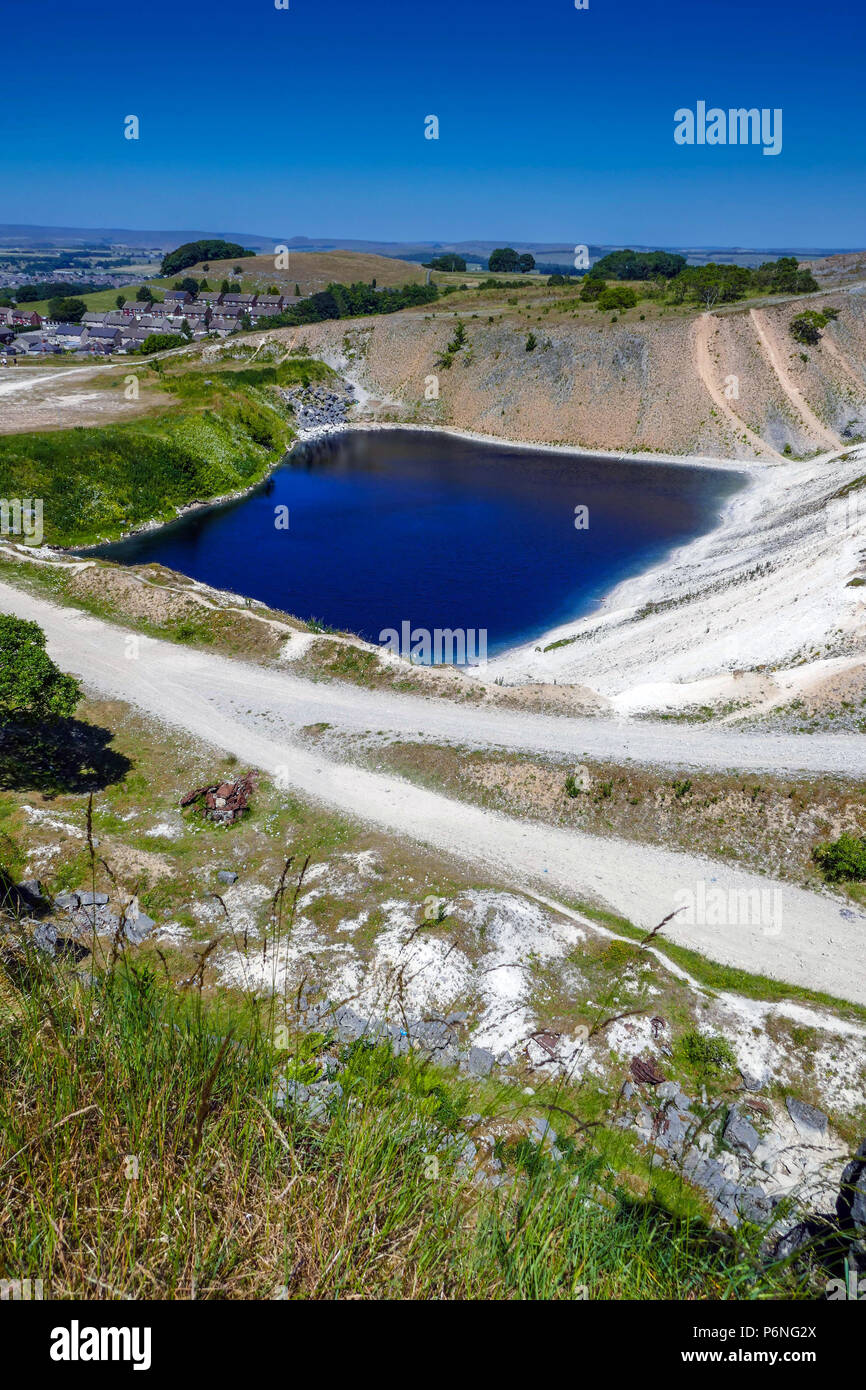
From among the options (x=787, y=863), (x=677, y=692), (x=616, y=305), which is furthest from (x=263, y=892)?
(x=616, y=305)

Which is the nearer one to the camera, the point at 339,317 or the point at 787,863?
the point at 787,863

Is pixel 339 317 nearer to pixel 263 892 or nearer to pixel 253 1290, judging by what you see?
pixel 263 892

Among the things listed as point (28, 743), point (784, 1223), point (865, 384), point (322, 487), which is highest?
point (865, 384)

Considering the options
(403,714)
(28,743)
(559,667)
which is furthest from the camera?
(559,667)

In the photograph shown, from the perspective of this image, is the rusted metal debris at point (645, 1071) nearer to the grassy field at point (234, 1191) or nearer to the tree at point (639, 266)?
the grassy field at point (234, 1191)

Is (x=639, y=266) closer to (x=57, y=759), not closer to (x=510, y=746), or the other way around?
(x=510, y=746)

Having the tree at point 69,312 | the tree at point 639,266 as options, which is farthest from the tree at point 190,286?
the tree at point 639,266
